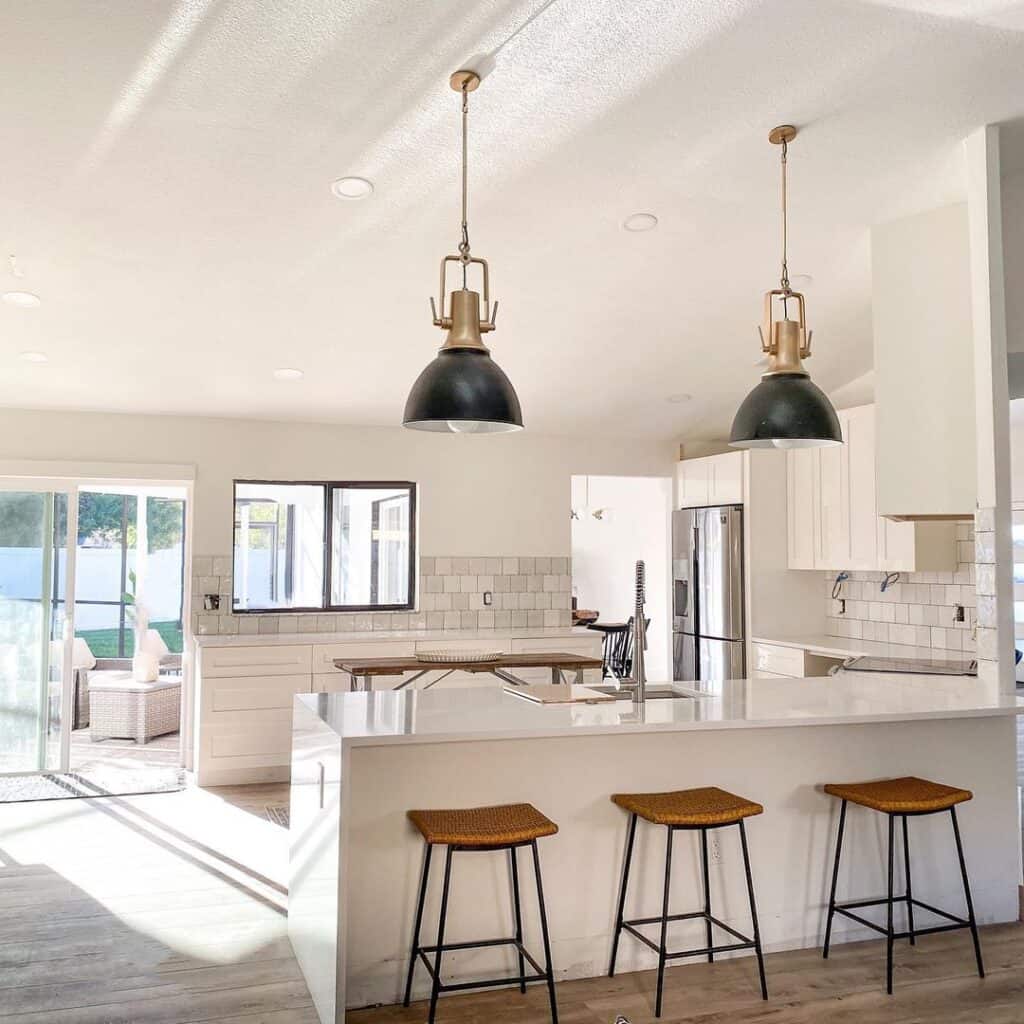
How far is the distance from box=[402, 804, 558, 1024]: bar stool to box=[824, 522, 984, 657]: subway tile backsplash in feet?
11.2

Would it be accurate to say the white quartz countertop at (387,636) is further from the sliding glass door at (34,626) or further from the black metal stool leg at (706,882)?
the black metal stool leg at (706,882)

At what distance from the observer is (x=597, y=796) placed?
323 cm

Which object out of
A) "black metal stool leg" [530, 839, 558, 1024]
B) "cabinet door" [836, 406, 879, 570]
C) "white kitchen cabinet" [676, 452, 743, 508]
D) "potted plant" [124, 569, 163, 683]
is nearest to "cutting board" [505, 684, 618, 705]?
"black metal stool leg" [530, 839, 558, 1024]

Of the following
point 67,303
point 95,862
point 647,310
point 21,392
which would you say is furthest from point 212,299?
point 95,862

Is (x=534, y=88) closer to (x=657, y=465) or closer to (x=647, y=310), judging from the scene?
(x=647, y=310)

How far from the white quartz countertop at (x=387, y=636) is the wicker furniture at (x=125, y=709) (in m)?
1.48

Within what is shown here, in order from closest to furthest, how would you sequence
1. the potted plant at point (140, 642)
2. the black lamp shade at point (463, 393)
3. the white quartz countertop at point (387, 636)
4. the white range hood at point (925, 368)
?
the black lamp shade at point (463, 393), the white range hood at point (925, 368), the white quartz countertop at point (387, 636), the potted plant at point (140, 642)

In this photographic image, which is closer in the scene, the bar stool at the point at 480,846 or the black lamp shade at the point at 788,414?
the bar stool at the point at 480,846

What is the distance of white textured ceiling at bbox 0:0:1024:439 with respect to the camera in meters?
2.95

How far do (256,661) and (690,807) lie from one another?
11.3ft

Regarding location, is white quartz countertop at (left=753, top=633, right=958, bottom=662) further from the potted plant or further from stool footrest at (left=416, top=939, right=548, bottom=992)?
the potted plant

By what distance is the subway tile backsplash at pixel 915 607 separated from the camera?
18.1ft

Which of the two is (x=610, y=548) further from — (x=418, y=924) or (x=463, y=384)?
(x=463, y=384)

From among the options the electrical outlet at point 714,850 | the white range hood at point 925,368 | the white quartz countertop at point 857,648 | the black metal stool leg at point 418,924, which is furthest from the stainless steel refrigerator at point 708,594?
the black metal stool leg at point 418,924
